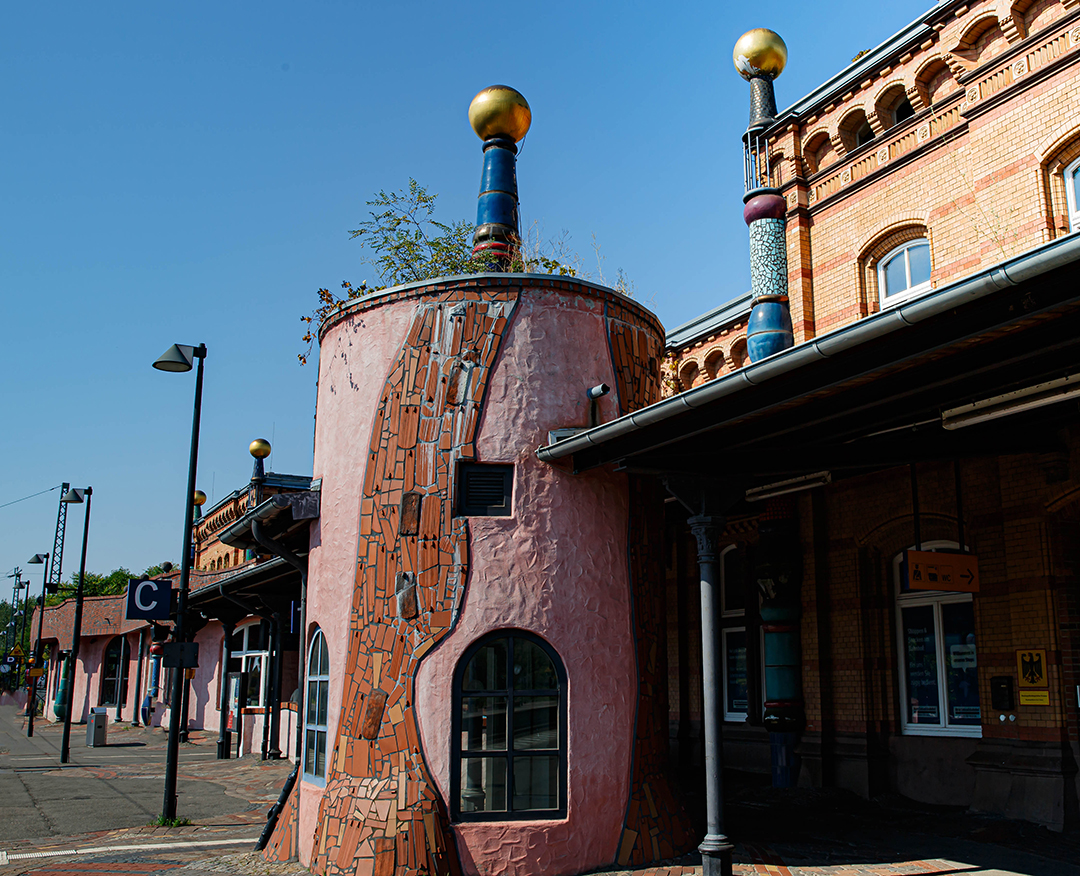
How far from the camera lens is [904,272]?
13.3m

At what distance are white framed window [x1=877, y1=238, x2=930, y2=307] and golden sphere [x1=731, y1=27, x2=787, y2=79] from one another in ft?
15.8

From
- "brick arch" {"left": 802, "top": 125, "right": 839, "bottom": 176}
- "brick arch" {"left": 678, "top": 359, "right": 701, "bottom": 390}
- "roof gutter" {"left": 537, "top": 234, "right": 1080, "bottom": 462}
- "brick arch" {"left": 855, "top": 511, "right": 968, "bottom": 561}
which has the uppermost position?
"brick arch" {"left": 802, "top": 125, "right": 839, "bottom": 176}

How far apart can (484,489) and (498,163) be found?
4.98 meters

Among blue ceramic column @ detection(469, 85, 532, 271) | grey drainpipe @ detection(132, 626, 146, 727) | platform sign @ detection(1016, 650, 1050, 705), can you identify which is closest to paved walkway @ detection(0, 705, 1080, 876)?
platform sign @ detection(1016, 650, 1050, 705)

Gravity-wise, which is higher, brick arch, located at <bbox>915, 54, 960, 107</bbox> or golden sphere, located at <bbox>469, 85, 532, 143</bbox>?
brick arch, located at <bbox>915, 54, 960, 107</bbox>

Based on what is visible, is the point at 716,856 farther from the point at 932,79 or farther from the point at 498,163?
the point at 932,79

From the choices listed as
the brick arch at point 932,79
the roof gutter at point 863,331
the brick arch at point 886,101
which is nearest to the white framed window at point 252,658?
the brick arch at point 886,101

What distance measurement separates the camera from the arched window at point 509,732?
8.85 m

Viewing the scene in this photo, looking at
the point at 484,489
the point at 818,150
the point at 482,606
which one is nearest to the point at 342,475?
the point at 484,489

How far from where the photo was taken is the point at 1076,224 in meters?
10.8

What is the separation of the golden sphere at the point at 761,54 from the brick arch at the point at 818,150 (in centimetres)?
212

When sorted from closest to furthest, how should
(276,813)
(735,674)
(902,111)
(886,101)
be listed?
(276,813)
(886,101)
(902,111)
(735,674)

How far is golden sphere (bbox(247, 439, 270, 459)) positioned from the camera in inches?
1234

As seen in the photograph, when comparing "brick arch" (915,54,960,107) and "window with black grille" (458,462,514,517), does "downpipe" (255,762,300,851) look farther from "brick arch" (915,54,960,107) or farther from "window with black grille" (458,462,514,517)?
"brick arch" (915,54,960,107)
